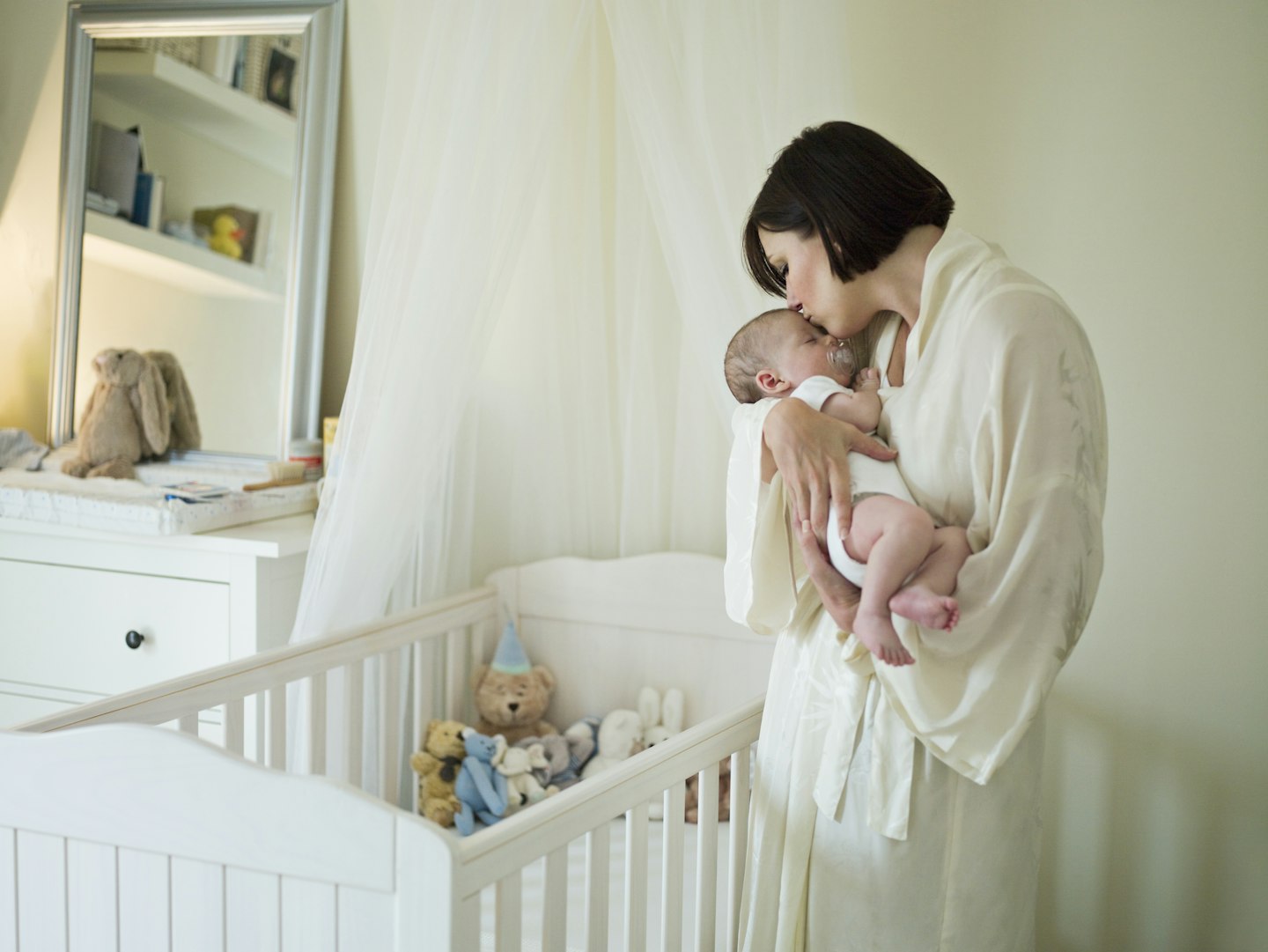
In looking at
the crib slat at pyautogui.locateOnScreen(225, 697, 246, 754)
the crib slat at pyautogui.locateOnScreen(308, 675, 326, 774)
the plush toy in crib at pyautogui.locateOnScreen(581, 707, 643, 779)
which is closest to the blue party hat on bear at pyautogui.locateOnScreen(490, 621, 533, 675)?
the plush toy in crib at pyautogui.locateOnScreen(581, 707, 643, 779)

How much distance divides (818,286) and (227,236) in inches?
63.3

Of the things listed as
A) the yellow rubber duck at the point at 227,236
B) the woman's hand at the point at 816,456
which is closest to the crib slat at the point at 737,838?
the woman's hand at the point at 816,456

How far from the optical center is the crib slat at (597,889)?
1.28 m

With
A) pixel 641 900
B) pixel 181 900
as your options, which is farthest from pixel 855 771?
pixel 181 900

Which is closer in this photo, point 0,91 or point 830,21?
point 830,21

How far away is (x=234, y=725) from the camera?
1.66m

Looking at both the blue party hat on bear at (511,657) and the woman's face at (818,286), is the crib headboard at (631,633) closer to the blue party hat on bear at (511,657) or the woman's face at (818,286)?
the blue party hat on bear at (511,657)

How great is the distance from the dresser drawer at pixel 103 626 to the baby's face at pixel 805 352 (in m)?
1.15

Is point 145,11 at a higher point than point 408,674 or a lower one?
higher

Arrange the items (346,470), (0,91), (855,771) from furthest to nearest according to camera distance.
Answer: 1. (0,91)
2. (346,470)
3. (855,771)

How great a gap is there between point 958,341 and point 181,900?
105 cm

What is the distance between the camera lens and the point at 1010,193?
1.96 meters

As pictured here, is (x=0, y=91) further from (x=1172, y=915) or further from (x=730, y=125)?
(x=1172, y=915)

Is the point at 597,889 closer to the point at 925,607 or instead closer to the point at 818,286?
the point at 925,607
